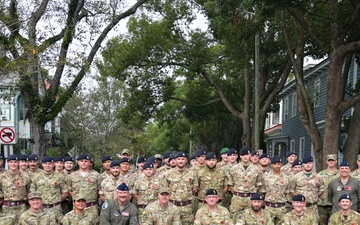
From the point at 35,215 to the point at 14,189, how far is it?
127 centimetres

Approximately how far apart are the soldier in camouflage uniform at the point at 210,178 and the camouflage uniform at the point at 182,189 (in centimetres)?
31

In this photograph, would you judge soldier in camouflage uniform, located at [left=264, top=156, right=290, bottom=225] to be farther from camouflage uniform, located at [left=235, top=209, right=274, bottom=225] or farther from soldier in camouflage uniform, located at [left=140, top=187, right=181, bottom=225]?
soldier in camouflage uniform, located at [left=140, top=187, right=181, bottom=225]

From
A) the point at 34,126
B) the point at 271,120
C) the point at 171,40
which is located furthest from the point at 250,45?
the point at 271,120

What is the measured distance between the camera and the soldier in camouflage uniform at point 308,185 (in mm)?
10070

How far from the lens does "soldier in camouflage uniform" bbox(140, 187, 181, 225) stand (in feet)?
28.5

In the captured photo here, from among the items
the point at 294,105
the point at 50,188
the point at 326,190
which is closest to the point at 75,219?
the point at 50,188

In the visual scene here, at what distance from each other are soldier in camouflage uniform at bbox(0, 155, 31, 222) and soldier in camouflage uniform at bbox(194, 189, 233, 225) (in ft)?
11.9

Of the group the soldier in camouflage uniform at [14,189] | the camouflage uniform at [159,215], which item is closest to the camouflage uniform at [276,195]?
the camouflage uniform at [159,215]

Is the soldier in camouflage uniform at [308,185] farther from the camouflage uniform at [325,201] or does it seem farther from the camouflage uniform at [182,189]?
the camouflage uniform at [182,189]

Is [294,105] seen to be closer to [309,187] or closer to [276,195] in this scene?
[309,187]

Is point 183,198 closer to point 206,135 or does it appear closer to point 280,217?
A: point 280,217

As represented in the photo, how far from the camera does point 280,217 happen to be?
9.93 metres

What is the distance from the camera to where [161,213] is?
345 inches

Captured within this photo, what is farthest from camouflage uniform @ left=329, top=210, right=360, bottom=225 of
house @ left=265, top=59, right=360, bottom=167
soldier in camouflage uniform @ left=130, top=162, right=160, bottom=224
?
house @ left=265, top=59, right=360, bottom=167
